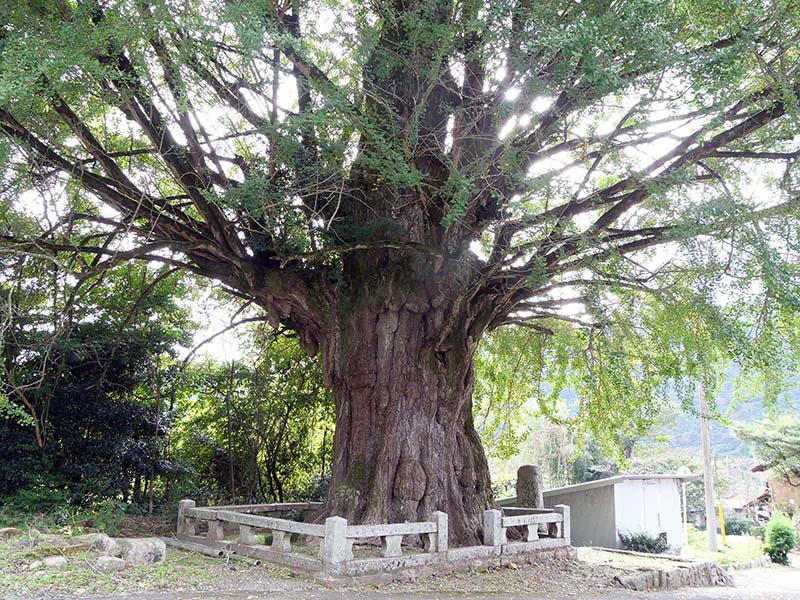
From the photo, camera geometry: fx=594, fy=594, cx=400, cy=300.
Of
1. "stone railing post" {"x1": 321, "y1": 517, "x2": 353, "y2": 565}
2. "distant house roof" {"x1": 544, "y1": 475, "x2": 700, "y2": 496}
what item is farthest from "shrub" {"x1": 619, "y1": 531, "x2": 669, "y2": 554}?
"stone railing post" {"x1": 321, "y1": 517, "x2": 353, "y2": 565}

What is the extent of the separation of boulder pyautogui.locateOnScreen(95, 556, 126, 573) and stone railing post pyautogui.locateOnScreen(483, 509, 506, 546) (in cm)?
453

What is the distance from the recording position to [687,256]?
20.8 ft

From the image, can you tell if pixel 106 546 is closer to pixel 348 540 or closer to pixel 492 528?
pixel 348 540

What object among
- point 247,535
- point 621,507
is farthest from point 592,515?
point 247,535

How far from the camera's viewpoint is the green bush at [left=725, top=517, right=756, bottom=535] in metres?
26.8

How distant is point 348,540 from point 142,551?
86.1 inches

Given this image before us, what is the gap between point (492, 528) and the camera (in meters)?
8.08

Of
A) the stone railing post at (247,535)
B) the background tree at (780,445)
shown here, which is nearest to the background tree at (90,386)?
the stone railing post at (247,535)

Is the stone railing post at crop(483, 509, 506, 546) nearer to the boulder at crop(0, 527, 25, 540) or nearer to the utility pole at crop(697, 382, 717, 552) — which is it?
the boulder at crop(0, 527, 25, 540)

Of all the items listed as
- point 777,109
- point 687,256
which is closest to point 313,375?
point 687,256

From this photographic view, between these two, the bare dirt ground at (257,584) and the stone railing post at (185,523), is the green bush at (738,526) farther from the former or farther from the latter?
the stone railing post at (185,523)

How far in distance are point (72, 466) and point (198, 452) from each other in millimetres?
3020

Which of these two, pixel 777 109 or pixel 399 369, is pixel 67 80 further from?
pixel 777 109

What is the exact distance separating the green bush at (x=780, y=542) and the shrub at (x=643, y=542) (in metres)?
4.69
